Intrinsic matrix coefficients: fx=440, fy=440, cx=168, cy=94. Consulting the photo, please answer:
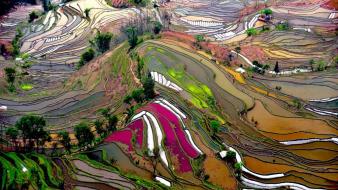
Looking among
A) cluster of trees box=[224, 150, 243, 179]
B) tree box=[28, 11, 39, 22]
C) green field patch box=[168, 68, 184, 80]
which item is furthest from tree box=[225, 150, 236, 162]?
tree box=[28, 11, 39, 22]

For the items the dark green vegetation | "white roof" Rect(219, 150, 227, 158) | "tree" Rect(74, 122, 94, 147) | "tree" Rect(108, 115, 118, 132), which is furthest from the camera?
"tree" Rect(108, 115, 118, 132)

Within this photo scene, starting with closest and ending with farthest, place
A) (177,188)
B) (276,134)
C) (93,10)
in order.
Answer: (177,188) < (276,134) < (93,10)

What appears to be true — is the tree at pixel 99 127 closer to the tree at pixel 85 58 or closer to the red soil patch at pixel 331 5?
the tree at pixel 85 58

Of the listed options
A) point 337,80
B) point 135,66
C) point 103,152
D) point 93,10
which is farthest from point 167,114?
point 93,10

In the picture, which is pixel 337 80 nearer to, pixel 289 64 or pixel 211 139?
pixel 289 64

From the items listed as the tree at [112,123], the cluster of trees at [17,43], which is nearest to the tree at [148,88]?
the tree at [112,123]

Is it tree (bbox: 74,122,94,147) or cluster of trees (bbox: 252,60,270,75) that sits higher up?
tree (bbox: 74,122,94,147)

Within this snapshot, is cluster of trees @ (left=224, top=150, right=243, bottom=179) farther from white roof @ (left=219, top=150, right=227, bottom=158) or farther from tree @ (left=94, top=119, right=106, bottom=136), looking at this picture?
tree @ (left=94, top=119, right=106, bottom=136)
